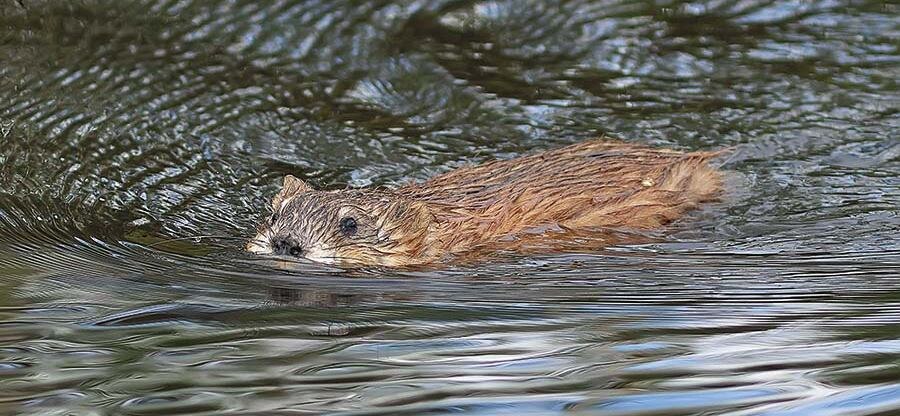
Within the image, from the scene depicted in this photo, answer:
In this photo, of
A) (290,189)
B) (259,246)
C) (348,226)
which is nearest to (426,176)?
(290,189)

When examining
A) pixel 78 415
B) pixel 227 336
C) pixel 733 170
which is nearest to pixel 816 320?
pixel 227 336

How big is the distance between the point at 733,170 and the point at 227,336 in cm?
325

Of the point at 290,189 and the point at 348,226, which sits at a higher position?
the point at 290,189

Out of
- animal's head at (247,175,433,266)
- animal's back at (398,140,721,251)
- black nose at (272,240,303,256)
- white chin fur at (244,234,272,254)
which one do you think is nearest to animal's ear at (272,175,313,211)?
animal's head at (247,175,433,266)

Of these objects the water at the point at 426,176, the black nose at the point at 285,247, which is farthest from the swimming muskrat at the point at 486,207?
the water at the point at 426,176

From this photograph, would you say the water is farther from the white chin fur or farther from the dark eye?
the dark eye

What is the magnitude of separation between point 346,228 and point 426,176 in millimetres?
1555

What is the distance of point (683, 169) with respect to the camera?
19.1ft

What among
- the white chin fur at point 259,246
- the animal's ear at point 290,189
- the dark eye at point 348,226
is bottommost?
the white chin fur at point 259,246

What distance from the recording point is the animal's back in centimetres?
523

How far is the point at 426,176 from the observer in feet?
21.3

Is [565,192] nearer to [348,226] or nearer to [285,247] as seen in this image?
[348,226]

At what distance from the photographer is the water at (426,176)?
3404 mm

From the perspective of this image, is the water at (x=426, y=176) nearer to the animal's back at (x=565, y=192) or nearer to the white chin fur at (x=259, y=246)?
the white chin fur at (x=259, y=246)
